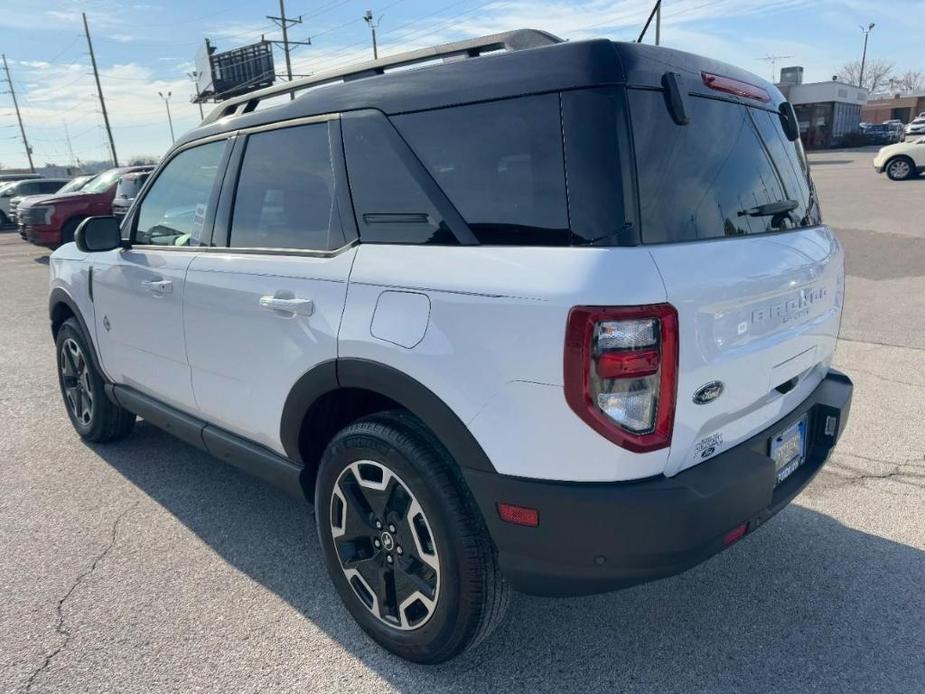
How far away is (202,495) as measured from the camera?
3.67m

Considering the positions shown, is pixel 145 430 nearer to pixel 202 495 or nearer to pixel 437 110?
pixel 202 495

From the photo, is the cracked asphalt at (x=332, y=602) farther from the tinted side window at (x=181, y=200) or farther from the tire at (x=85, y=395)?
the tinted side window at (x=181, y=200)

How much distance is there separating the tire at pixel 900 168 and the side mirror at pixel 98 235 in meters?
24.3

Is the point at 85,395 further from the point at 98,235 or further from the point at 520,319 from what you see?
the point at 520,319

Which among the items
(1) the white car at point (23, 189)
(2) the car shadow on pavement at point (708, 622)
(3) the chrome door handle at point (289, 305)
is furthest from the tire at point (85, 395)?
(1) the white car at point (23, 189)

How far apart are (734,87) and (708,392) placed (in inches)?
44.5

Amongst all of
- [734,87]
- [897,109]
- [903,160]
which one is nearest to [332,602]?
[734,87]

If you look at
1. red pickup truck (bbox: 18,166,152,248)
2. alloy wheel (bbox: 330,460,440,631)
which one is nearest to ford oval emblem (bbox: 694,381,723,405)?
alloy wheel (bbox: 330,460,440,631)

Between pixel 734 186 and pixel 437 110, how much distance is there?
3.29 feet

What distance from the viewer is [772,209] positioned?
2391 mm

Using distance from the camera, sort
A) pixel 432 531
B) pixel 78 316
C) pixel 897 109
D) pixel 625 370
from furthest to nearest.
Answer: pixel 897 109 → pixel 78 316 → pixel 432 531 → pixel 625 370

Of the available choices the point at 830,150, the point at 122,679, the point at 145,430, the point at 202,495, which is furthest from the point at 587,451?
the point at 830,150

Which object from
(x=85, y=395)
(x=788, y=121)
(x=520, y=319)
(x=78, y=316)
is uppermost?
(x=788, y=121)

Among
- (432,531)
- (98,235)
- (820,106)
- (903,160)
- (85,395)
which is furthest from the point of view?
(820,106)
